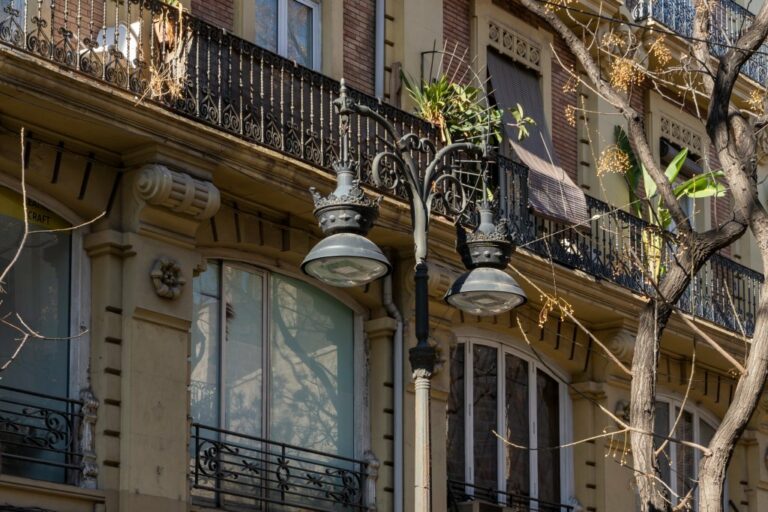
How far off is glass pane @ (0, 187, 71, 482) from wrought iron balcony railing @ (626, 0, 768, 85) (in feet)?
32.5

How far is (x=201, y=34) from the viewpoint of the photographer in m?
16.5

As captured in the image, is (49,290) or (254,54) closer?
(49,290)

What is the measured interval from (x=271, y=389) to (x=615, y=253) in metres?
3.64

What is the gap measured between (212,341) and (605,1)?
28.0ft

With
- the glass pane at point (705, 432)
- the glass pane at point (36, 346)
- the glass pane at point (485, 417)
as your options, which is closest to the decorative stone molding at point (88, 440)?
the glass pane at point (36, 346)

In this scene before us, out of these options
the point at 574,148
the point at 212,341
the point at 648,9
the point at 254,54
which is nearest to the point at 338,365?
the point at 212,341

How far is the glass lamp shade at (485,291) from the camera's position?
13.3 metres

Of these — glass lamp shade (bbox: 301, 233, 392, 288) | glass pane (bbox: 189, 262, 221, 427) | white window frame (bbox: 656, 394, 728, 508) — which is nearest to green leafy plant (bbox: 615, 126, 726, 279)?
white window frame (bbox: 656, 394, 728, 508)

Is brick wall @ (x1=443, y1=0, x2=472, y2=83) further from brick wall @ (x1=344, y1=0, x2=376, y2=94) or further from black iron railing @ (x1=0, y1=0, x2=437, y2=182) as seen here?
black iron railing @ (x1=0, y1=0, x2=437, y2=182)

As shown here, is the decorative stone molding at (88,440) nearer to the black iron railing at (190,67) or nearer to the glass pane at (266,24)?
the black iron railing at (190,67)

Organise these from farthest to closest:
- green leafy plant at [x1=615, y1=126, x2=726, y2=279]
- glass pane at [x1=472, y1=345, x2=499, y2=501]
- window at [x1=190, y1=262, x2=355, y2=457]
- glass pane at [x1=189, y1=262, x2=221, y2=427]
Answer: green leafy plant at [x1=615, y1=126, x2=726, y2=279] < glass pane at [x1=472, y1=345, x2=499, y2=501] < window at [x1=190, y1=262, x2=355, y2=457] < glass pane at [x1=189, y1=262, x2=221, y2=427]

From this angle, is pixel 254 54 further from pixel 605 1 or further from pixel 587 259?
pixel 605 1

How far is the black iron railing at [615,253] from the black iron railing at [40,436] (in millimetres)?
5430

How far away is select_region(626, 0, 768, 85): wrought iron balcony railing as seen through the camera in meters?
24.0
